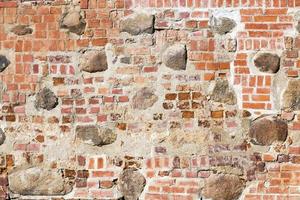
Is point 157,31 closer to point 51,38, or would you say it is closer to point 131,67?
point 131,67

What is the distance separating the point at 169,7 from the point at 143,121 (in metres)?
0.87

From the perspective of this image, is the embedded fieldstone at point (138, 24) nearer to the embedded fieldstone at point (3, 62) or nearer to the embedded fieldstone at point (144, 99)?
the embedded fieldstone at point (144, 99)

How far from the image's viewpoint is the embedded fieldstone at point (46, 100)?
3.76 meters

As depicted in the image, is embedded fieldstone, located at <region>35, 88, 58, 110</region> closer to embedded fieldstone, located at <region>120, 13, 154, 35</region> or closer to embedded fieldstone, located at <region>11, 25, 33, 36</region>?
embedded fieldstone, located at <region>11, 25, 33, 36</region>

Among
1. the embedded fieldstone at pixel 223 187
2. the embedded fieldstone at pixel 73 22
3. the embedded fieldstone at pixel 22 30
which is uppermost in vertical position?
the embedded fieldstone at pixel 73 22

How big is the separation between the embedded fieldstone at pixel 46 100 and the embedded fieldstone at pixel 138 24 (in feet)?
2.37

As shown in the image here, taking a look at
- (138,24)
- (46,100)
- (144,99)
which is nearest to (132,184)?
(144,99)

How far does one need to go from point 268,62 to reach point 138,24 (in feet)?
3.28

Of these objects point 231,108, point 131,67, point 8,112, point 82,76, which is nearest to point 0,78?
point 8,112

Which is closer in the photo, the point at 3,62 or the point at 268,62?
the point at 268,62

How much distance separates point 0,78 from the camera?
380 centimetres

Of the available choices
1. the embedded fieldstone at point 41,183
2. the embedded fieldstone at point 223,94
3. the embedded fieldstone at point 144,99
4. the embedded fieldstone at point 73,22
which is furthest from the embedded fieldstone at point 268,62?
the embedded fieldstone at point 41,183

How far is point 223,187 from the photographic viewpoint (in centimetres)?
369

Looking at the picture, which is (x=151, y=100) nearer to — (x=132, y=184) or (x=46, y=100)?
(x=132, y=184)
